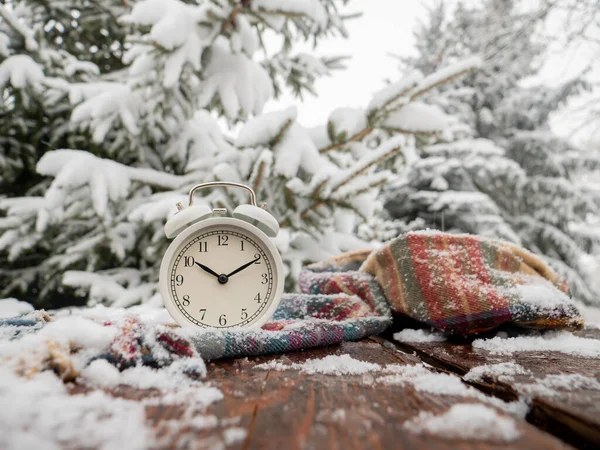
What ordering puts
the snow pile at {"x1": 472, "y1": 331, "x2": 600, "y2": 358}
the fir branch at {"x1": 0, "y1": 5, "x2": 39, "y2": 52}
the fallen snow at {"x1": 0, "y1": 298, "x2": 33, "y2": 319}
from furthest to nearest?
the fir branch at {"x1": 0, "y1": 5, "x2": 39, "y2": 52}
the fallen snow at {"x1": 0, "y1": 298, "x2": 33, "y2": 319}
the snow pile at {"x1": 472, "y1": 331, "x2": 600, "y2": 358}

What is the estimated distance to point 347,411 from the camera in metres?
0.39

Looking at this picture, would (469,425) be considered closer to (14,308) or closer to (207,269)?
(207,269)

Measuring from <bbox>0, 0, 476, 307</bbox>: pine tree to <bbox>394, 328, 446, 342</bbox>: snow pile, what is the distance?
2.43ft

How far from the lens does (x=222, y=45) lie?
1889 millimetres

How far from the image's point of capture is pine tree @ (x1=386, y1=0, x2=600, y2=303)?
5.44m

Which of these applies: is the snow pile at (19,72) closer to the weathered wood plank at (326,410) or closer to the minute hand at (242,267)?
the minute hand at (242,267)

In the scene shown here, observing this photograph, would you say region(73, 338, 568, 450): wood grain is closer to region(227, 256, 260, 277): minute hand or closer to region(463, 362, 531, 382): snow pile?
region(463, 362, 531, 382): snow pile

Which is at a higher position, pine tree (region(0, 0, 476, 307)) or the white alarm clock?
pine tree (region(0, 0, 476, 307))

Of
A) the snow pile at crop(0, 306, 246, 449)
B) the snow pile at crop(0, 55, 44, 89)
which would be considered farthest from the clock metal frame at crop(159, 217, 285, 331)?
the snow pile at crop(0, 55, 44, 89)

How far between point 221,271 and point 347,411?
→ 0.47m

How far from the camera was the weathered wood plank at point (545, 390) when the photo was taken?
0.37 m

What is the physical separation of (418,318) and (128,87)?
5.73 ft

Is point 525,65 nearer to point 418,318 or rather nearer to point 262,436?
point 418,318

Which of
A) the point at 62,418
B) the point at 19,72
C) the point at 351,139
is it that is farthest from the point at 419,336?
the point at 19,72
